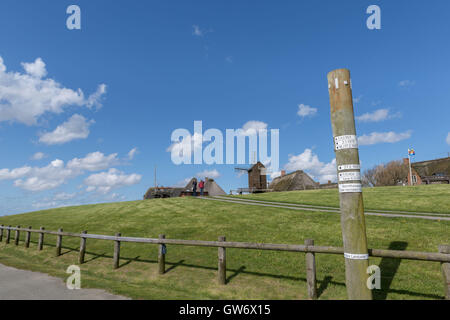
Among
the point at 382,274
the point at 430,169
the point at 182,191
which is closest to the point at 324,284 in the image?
the point at 382,274

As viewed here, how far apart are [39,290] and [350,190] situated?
317 inches

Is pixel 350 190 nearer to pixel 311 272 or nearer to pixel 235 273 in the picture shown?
pixel 311 272

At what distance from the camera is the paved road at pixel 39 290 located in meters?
6.64

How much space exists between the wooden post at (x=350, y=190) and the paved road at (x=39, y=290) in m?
5.01

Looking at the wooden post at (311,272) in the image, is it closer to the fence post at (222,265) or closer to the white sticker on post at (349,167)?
the fence post at (222,265)

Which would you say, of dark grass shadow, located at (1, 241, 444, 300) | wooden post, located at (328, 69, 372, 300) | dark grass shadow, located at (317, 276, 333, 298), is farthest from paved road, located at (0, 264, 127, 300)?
wooden post, located at (328, 69, 372, 300)

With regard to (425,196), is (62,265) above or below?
below

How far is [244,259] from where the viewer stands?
974cm

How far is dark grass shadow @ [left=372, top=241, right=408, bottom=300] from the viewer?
635 cm

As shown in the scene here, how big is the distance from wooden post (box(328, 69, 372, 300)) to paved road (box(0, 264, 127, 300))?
5.01m
